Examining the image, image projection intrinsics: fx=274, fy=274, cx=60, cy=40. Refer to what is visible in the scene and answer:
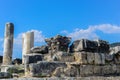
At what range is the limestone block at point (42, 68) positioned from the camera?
8656mm

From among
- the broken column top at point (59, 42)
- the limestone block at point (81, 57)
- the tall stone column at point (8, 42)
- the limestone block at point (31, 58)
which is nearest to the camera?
the limestone block at point (81, 57)

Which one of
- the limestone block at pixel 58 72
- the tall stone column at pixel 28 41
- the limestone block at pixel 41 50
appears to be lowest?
the limestone block at pixel 58 72

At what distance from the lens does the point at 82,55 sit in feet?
30.3

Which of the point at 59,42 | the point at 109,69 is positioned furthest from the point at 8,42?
the point at 109,69

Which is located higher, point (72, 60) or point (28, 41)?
point (28, 41)

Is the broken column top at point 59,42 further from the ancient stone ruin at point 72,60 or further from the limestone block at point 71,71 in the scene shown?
the limestone block at point 71,71

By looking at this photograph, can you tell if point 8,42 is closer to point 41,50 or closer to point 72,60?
point 41,50

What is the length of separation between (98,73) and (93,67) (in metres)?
0.27

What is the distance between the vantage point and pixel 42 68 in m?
8.75

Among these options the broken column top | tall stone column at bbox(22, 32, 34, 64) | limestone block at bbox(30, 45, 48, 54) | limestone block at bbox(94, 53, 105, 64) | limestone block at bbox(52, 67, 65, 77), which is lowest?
limestone block at bbox(52, 67, 65, 77)

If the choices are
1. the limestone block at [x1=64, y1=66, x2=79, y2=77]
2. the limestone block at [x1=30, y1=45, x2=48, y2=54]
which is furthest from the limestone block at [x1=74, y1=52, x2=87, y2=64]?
the limestone block at [x1=30, y1=45, x2=48, y2=54]

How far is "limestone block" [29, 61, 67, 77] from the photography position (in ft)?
28.4

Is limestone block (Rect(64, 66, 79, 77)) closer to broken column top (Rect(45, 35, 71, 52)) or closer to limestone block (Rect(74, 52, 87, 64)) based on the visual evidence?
limestone block (Rect(74, 52, 87, 64))

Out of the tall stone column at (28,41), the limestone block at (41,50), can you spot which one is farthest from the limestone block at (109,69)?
the tall stone column at (28,41)
